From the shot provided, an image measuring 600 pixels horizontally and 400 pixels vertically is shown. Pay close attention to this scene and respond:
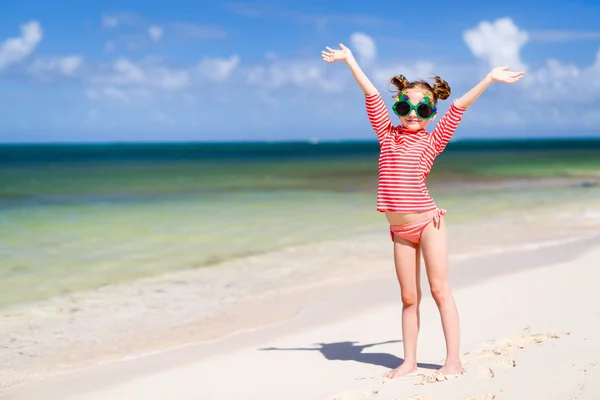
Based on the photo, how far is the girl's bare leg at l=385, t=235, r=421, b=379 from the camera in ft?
14.5

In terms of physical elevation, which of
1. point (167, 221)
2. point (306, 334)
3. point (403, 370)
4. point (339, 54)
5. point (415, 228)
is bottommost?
point (306, 334)

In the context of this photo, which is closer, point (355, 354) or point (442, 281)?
point (442, 281)

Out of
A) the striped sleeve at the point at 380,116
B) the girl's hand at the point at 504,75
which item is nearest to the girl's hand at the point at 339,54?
the striped sleeve at the point at 380,116

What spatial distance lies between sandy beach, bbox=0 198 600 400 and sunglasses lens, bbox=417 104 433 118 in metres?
1.57

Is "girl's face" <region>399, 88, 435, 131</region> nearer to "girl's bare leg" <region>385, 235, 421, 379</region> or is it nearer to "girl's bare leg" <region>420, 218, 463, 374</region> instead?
"girl's bare leg" <region>420, 218, 463, 374</region>

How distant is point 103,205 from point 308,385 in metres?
16.2

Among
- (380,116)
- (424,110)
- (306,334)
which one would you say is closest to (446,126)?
(424,110)

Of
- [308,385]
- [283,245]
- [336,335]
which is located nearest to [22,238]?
[283,245]

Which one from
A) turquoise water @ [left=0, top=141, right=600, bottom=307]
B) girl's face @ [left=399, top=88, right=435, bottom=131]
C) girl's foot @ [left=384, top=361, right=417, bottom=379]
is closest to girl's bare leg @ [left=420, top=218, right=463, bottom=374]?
girl's foot @ [left=384, top=361, right=417, bottom=379]

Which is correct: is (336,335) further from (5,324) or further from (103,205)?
(103,205)

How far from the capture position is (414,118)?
4367mm

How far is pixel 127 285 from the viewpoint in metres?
8.73

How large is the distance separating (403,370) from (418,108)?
165 centimetres

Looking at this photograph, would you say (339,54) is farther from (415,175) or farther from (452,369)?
(452,369)
